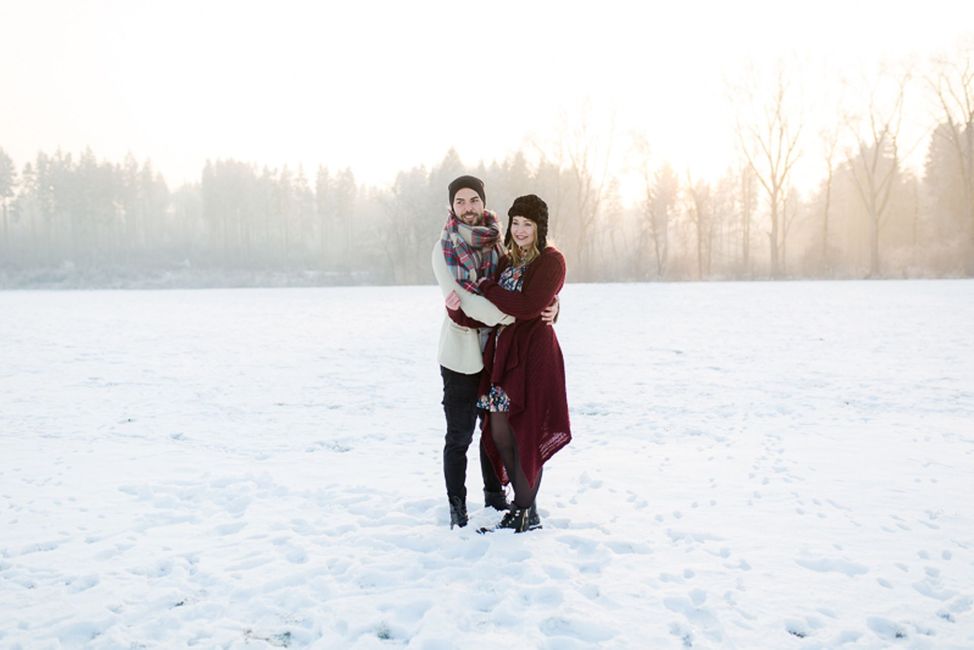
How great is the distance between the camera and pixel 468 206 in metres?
4.19

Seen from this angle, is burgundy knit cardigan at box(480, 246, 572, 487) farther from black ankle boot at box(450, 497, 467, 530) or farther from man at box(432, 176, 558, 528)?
black ankle boot at box(450, 497, 467, 530)

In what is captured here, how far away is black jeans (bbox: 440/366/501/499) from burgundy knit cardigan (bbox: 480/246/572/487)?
20cm

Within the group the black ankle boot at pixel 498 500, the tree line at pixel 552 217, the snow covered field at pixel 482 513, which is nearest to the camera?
Result: the snow covered field at pixel 482 513

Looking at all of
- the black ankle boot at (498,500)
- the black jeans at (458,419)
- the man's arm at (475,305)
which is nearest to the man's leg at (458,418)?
the black jeans at (458,419)

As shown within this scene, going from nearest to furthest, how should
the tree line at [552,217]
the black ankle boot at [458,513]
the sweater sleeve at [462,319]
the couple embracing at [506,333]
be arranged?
the couple embracing at [506,333], the sweater sleeve at [462,319], the black ankle boot at [458,513], the tree line at [552,217]

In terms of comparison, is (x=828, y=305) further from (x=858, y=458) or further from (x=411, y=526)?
(x=411, y=526)

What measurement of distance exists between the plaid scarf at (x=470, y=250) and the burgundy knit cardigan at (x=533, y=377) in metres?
0.10

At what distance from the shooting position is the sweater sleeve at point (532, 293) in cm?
402

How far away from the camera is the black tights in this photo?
4.39 meters

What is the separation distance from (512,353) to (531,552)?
4.19ft

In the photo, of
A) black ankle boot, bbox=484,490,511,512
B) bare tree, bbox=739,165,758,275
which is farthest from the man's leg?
bare tree, bbox=739,165,758,275

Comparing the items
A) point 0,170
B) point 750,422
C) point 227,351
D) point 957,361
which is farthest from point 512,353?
point 0,170

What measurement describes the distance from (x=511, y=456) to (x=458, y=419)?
45 cm

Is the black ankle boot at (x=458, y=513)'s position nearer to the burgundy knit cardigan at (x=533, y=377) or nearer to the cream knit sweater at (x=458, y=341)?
the burgundy knit cardigan at (x=533, y=377)
